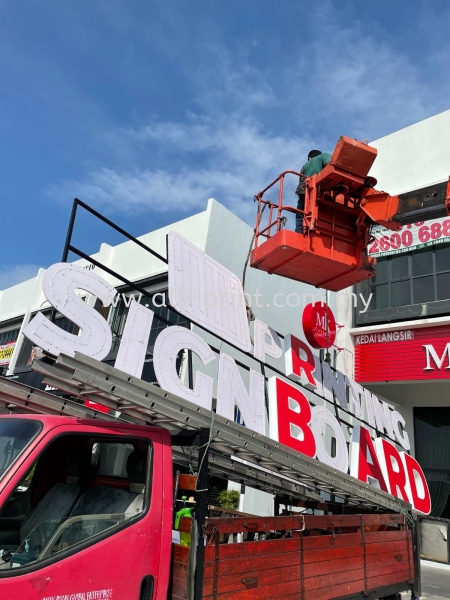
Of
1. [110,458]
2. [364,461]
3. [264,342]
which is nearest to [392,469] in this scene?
[364,461]

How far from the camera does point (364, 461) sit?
7.18 metres

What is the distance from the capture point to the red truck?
9.14ft

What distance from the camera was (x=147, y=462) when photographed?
3410mm

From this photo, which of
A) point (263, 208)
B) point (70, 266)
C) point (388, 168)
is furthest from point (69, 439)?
point (388, 168)

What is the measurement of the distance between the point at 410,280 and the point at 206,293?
8.71 meters

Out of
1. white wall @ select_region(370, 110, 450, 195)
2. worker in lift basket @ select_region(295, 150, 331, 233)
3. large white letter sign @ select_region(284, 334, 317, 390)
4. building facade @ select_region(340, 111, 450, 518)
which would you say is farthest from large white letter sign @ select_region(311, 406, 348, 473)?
white wall @ select_region(370, 110, 450, 195)

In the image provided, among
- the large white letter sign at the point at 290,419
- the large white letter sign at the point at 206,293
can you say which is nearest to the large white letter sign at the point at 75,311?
the large white letter sign at the point at 206,293

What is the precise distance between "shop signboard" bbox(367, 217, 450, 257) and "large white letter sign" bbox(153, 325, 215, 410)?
8.19m

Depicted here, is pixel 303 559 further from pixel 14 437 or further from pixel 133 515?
pixel 14 437

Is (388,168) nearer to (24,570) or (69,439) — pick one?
(69,439)

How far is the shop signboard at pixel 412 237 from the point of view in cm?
1253

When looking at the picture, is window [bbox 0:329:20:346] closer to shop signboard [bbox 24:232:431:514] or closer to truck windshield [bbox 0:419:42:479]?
shop signboard [bbox 24:232:431:514]

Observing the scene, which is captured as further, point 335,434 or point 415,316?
point 415,316

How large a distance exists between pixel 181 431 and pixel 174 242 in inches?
117
